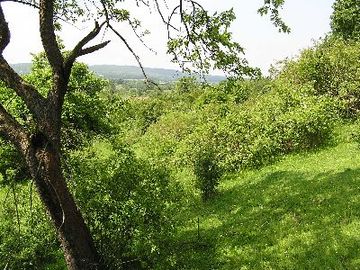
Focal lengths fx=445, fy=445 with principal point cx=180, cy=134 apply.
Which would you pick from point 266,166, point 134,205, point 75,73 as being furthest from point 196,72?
point 75,73

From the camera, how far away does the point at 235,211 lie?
18.8 meters

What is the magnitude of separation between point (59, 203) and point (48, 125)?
1.78 metres

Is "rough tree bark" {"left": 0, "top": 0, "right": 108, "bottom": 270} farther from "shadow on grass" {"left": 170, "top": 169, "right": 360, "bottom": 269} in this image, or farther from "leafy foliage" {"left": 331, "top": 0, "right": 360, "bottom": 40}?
"leafy foliage" {"left": 331, "top": 0, "right": 360, "bottom": 40}

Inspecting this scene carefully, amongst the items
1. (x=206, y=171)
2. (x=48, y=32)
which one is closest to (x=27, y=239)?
(x=48, y=32)

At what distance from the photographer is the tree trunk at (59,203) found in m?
9.72

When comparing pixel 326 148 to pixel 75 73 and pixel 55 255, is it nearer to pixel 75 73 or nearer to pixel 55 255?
pixel 55 255

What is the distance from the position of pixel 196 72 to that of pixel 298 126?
14.9 metres

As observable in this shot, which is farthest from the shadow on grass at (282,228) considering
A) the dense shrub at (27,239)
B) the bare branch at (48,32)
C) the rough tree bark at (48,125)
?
the bare branch at (48,32)

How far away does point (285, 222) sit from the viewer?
15.8 metres

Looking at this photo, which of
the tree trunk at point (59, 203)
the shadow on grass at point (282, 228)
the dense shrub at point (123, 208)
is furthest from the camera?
the shadow on grass at point (282, 228)

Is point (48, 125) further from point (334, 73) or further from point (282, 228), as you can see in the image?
point (334, 73)

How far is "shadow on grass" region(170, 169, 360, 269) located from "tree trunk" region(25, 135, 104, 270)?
4495 millimetres

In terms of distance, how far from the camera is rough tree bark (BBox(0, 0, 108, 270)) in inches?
381

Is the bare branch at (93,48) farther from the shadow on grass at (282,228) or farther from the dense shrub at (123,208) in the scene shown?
the shadow on grass at (282,228)
